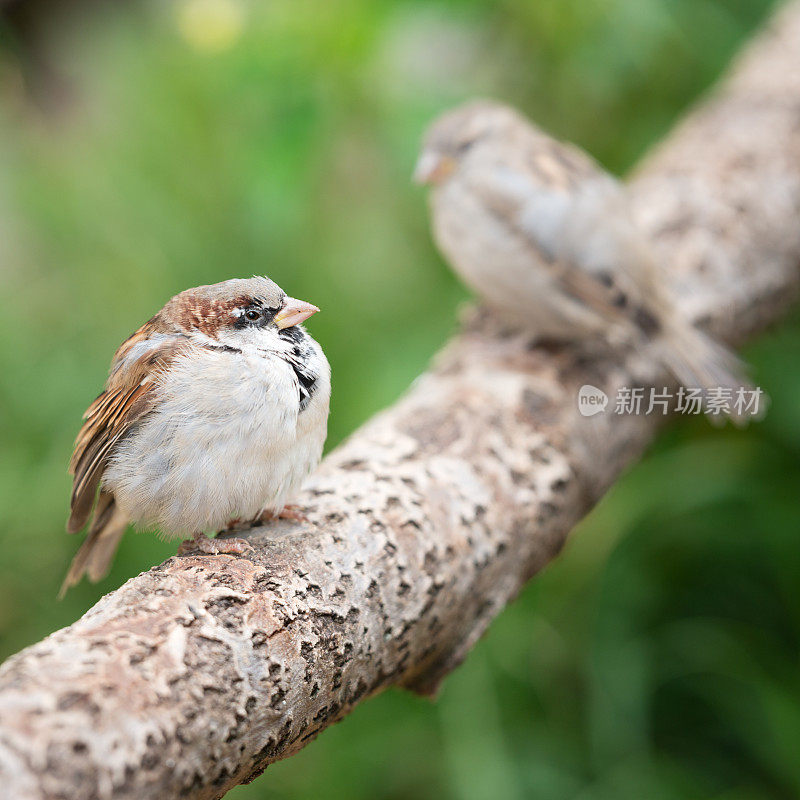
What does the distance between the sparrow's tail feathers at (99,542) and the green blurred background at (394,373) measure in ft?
2.22

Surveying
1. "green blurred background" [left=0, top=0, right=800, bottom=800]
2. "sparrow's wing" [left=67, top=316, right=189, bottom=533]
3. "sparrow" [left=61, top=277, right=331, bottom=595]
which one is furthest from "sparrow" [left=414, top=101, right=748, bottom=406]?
"sparrow's wing" [left=67, top=316, right=189, bottom=533]

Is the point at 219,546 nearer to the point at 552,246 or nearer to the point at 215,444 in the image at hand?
the point at 215,444

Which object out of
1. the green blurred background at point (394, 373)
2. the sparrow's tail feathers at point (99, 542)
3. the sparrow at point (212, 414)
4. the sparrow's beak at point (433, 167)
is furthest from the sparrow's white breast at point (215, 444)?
the sparrow's beak at point (433, 167)

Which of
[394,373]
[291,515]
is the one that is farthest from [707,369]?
[291,515]

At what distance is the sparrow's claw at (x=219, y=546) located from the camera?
152 cm

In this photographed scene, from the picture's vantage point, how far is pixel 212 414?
1545 mm

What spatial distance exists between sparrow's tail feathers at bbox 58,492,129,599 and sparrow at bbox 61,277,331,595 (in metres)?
0.14

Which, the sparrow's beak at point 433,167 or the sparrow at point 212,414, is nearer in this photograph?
the sparrow at point 212,414

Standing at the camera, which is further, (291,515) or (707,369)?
(707,369)

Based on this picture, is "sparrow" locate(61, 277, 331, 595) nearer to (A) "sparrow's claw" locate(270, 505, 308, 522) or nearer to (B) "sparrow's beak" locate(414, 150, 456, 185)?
(A) "sparrow's claw" locate(270, 505, 308, 522)

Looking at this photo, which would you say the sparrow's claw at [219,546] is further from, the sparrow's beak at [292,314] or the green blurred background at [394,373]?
the green blurred background at [394,373]

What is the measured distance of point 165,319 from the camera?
1.65 metres

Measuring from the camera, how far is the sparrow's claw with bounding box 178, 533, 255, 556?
1.52 metres

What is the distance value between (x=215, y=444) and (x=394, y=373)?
1216 mm
